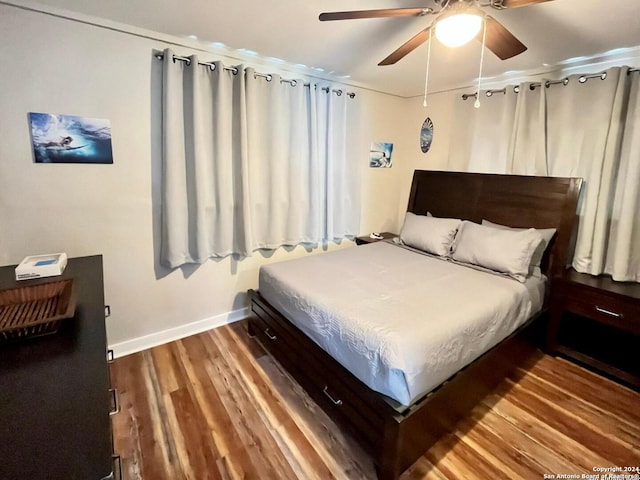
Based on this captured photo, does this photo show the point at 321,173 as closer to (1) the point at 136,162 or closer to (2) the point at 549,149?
(1) the point at 136,162

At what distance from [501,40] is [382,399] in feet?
6.25

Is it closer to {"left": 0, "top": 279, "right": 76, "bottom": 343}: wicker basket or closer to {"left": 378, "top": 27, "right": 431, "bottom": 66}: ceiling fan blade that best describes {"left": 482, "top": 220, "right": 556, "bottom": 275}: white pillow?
{"left": 378, "top": 27, "right": 431, "bottom": 66}: ceiling fan blade

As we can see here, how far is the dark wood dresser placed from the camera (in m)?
0.69

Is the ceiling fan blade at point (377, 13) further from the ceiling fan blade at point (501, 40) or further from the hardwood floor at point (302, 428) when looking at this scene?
the hardwood floor at point (302, 428)

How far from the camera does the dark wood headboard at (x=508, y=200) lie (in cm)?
254

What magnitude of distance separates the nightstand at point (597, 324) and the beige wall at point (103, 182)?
276 cm

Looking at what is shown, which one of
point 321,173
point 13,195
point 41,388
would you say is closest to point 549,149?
point 321,173

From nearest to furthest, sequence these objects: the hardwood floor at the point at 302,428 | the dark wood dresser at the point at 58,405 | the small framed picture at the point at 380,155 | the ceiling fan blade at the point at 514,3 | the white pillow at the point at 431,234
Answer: the dark wood dresser at the point at 58,405 → the ceiling fan blade at the point at 514,3 → the hardwood floor at the point at 302,428 → the white pillow at the point at 431,234 → the small framed picture at the point at 380,155

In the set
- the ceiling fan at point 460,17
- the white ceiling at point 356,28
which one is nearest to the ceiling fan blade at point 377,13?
the ceiling fan at point 460,17

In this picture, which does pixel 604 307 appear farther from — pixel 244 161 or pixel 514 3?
pixel 244 161

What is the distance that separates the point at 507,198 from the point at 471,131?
0.85 metres

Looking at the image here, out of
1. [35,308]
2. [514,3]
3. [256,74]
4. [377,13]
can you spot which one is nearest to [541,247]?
[514,3]

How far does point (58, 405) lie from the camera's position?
857 millimetres

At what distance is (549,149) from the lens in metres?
2.75
